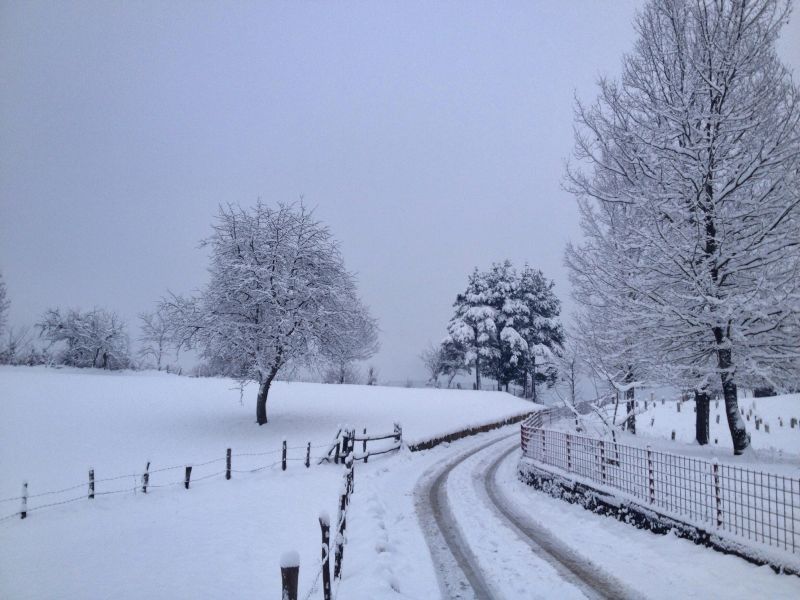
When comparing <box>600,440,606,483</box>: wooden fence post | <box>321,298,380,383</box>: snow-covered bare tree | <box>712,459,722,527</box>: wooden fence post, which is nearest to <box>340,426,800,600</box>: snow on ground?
<box>712,459,722,527</box>: wooden fence post

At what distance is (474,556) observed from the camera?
804 centimetres

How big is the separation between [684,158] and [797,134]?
7.93ft

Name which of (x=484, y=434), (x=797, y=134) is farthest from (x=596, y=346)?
(x=484, y=434)

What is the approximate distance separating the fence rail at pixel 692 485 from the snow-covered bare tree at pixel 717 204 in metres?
2.90

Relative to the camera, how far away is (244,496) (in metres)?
13.4

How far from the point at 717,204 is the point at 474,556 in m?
10.8

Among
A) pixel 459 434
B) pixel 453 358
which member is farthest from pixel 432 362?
pixel 459 434

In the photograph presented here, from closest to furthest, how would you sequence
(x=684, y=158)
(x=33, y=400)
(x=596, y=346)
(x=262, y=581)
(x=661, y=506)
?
(x=262, y=581) < (x=661, y=506) < (x=684, y=158) < (x=596, y=346) < (x=33, y=400)

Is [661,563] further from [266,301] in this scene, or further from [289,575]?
[266,301]

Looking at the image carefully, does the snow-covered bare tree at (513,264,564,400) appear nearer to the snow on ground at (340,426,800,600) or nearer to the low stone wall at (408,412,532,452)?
the low stone wall at (408,412,532,452)

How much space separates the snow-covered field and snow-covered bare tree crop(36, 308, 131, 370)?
21739 mm

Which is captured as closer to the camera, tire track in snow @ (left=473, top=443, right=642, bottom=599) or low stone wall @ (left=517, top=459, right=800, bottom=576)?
tire track in snow @ (left=473, top=443, right=642, bottom=599)

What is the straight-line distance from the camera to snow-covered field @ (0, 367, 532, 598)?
328 inches

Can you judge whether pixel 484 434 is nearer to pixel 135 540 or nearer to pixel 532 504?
pixel 532 504
